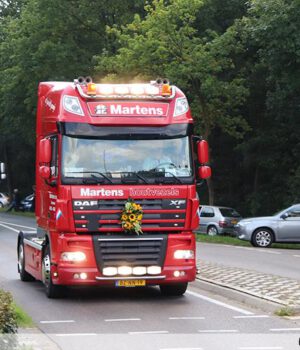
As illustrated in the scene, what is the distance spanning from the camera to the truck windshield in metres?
12.2

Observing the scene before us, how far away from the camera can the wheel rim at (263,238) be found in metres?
26.6

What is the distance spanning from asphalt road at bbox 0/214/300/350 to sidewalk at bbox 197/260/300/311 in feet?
1.42

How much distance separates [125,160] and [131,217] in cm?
94

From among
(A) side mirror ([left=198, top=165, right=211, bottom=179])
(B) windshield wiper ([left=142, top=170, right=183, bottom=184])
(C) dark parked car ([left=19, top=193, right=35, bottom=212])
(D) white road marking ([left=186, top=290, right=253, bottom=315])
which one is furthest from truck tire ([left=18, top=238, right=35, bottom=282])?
(C) dark parked car ([left=19, top=193, right=35, bottom=212])

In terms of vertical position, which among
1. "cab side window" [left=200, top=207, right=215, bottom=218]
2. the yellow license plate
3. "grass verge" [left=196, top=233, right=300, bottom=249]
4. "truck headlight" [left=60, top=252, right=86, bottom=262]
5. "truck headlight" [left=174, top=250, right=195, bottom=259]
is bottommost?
"grass verge" [left=196, top=233, right=300, bottom=249]

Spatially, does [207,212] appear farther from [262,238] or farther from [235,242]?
[262,238]

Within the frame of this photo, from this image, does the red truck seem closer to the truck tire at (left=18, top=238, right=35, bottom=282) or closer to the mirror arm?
the mirror arm

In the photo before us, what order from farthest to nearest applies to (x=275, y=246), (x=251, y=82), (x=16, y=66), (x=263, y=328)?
(x=16, y=66) < (x=251, y=82) < (x=275, y=246) < (x=263, y=328)

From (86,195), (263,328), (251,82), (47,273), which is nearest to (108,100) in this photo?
(86,195)

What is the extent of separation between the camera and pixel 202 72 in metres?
35.6

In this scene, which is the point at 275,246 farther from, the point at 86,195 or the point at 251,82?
the point at 86,195

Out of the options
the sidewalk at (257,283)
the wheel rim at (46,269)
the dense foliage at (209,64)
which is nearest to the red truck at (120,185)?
the wheel rim at (46,269)

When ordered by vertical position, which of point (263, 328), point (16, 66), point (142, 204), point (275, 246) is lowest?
point (275, 246)

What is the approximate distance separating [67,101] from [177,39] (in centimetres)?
2386
